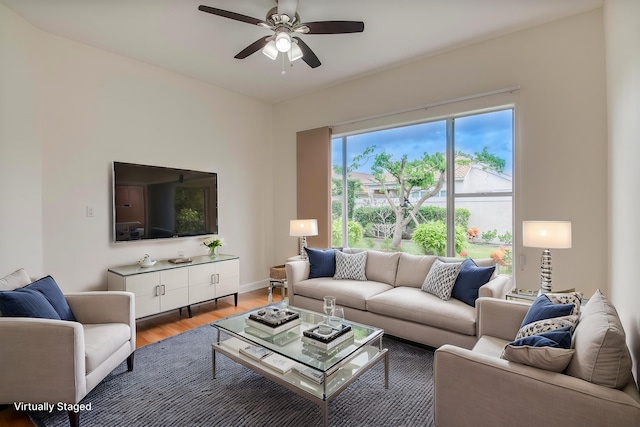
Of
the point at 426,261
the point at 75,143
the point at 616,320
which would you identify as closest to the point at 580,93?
the point at 426,261

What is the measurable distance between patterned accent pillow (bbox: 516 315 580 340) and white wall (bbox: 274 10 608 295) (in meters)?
1.62

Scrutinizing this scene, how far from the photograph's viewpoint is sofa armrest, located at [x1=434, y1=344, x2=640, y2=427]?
46.9 inches

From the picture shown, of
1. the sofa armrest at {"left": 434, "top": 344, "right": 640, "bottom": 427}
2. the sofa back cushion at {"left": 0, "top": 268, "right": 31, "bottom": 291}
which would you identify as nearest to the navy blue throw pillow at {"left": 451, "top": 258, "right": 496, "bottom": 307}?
the sofa armrest at {"left": 434, "top": 344, "right": 640, "bottom": 427}

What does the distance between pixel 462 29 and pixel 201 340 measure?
155 inches

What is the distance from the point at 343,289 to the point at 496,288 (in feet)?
4.57

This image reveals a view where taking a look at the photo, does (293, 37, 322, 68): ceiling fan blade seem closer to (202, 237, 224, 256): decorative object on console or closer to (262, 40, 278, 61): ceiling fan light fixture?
(262, 40, 278, 61): ceiling fan light fixture

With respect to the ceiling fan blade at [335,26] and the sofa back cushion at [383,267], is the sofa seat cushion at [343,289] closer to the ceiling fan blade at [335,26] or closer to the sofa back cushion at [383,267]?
the sofa back cushion at [383,267]

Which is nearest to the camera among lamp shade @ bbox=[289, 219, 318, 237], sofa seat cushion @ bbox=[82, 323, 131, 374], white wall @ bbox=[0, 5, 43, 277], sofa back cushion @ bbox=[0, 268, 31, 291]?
sofa seat cushion @ bbox=[82, 323, 131, 374]

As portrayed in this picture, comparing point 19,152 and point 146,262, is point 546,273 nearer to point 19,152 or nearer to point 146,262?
point 146,262

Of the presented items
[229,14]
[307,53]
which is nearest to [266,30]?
[307,53]

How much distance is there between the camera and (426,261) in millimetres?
3279

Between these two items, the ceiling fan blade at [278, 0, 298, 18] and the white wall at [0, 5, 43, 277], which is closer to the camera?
the ceiling fan blade at [278, 0, 298, 18]

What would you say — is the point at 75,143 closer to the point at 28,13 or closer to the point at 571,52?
the point at 28,13

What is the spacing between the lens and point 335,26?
2.36m
